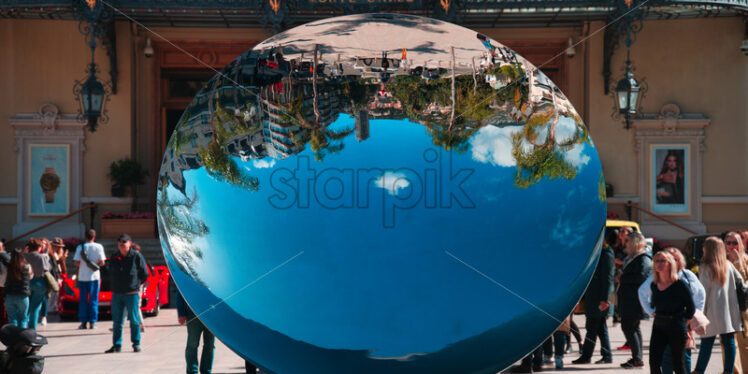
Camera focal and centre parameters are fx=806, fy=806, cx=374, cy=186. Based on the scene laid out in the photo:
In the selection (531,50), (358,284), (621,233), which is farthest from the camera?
(531,50)

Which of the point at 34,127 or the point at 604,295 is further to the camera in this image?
the point at 34,127

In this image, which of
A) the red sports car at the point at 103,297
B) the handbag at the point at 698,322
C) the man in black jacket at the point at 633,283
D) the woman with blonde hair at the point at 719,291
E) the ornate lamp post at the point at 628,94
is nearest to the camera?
the handbag at the point at 698,322

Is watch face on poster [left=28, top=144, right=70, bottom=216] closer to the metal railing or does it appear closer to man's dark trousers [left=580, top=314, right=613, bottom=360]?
the metal railing

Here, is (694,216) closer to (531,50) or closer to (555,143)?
(531,50)

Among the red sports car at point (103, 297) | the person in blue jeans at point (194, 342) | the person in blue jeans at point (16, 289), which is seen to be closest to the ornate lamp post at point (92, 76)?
the red sports car at point (103, 297)

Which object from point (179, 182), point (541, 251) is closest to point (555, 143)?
point (541, 251)

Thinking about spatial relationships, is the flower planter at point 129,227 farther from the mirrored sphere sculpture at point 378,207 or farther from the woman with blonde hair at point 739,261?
the mirrored sphere sculpture at point 378,207
